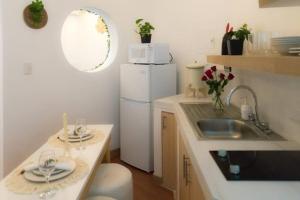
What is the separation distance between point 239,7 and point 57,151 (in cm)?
205

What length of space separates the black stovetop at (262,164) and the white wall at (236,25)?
27cm

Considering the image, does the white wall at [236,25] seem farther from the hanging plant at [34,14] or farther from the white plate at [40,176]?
the hanging plant at [34,14]

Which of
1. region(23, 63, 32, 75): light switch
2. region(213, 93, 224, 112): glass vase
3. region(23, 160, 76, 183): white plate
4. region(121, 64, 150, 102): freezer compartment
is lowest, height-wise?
region(23, 160, 76, 183): white plate

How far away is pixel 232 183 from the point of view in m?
1.03

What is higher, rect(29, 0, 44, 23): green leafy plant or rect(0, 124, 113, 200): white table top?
rect(29, 0, 44, 23): green leafy plant

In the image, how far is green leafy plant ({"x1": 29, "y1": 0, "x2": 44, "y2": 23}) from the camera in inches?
110

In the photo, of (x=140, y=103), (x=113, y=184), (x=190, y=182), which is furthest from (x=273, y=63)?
(x=140, y=103)

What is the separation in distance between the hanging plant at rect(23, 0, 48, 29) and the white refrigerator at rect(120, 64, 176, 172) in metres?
1.14

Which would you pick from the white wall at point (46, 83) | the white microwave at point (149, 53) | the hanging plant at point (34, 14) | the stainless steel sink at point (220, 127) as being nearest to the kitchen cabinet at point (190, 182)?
the stainless steel sink at point (220, 127)

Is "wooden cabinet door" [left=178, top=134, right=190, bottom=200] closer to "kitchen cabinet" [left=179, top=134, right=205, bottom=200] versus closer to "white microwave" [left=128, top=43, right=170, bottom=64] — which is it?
"kitchen cabinet" [left=179, top=134, right=205, bottom=200]

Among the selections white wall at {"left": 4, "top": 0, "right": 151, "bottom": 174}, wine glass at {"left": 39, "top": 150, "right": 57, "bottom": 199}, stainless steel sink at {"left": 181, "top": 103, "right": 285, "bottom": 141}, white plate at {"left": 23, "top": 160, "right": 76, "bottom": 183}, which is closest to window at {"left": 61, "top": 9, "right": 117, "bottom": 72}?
white wall at {"left": 4, "top": 0, "right": 151, "bottom": 174}

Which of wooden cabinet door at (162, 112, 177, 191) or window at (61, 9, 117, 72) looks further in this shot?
window at (61, 9, 117, 72)

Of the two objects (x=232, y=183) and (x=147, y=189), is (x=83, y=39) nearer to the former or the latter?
(x=147, y=189)

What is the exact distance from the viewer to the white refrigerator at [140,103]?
127 inches
